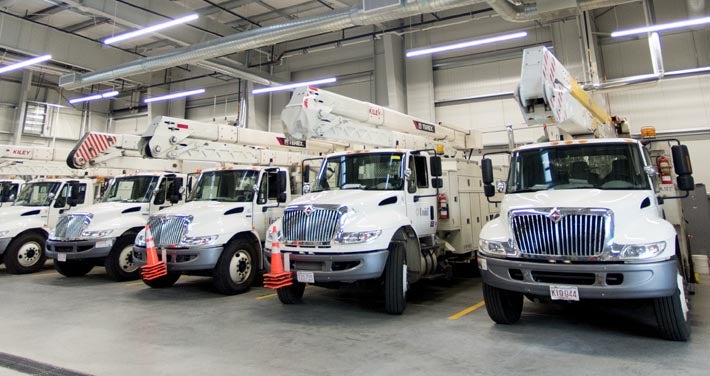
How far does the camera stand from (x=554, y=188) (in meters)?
4.77

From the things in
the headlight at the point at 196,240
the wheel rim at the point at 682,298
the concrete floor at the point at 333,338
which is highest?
the headlight at the point at 196,240

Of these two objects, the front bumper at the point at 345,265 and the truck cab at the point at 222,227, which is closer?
the front bumper at the point at 345,265

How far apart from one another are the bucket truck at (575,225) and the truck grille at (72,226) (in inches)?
304

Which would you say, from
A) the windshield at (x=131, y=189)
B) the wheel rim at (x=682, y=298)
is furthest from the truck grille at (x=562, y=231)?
the windshield at (x=131, y=189)

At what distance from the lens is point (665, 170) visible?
661cm

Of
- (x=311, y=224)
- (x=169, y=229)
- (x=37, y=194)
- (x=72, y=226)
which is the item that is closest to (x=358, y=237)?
(x=311, y=224)

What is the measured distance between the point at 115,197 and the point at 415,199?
714cm

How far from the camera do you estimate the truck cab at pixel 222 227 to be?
261 inches

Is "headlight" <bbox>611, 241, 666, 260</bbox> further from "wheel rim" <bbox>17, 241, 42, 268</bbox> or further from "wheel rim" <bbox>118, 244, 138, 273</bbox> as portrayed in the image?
"wheel rim" <bbox>17, 241, 42, 268</bbox>

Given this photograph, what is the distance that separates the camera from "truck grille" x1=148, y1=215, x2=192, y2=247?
22.0 ft

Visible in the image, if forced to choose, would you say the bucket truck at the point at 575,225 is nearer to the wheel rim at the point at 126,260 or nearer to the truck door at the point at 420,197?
the truck door at the point at 420,197

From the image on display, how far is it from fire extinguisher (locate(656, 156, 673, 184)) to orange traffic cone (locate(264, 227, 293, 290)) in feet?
20.0

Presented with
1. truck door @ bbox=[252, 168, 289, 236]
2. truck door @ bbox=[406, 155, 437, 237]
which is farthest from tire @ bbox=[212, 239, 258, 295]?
truck door @ bbox=[406, 155, 437, 237]

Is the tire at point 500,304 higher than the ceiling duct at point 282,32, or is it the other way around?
the ceiling duct at point 282,32
